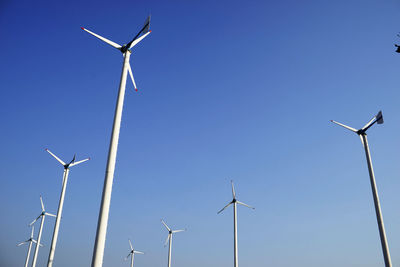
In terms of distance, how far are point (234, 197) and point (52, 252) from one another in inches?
2157

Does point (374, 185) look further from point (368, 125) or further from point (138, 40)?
point (138, 40)

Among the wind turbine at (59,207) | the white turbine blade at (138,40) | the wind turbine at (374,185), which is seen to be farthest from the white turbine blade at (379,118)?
the wind turbine at (59,207)

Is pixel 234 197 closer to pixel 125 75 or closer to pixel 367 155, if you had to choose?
pixel 367 155

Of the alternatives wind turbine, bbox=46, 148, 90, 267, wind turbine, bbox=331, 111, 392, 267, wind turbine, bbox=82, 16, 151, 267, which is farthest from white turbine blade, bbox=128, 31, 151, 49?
wind turbine, bbox=331, 111, 392, 267

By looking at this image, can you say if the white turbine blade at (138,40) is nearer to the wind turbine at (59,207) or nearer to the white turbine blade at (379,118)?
the wind turbine at (59,207)

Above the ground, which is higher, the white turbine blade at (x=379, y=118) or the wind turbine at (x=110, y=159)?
the white turbine blade at (x=379, y=118)

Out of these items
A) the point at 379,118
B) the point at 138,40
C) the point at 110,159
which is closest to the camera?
the point at 110,159

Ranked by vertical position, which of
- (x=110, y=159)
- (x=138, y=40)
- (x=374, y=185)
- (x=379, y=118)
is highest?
(x=138, y=40)

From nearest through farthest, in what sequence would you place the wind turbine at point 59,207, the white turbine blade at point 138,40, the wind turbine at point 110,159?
the wind turbine at point 110,159 < the white turbine blade at point 138,40 < the wind turbine at point 59,207

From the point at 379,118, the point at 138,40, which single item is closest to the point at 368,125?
the point at 379,118

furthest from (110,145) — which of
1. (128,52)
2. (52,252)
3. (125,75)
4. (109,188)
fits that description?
(52,252)

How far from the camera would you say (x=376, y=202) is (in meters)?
36.2

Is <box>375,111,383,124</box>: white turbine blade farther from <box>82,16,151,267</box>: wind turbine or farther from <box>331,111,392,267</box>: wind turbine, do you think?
<box>82,16,151,267</box>: wind turbine

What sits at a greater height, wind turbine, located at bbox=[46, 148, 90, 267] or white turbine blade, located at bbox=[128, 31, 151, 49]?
white turbine blade, located at bbox=[128, 31, 151, 49]
